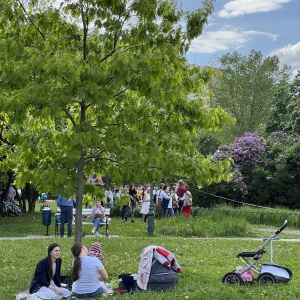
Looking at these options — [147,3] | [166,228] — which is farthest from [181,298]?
[166,228]

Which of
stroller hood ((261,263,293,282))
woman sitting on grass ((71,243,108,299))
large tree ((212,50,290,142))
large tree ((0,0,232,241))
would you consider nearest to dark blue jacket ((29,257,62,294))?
woman sitting on grass ((71,243,108,299))

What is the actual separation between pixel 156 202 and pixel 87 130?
56.0 feet

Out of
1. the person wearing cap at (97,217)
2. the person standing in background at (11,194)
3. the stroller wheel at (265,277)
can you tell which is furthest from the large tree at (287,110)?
the stroller wheel at (265,277)

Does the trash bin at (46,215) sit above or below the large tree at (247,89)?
below

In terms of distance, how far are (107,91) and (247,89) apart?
1902 inches

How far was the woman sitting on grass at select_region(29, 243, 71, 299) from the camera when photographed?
886cm

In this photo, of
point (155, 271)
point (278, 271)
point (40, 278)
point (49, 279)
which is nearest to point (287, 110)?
point (278, 271)

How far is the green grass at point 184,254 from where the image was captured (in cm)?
915

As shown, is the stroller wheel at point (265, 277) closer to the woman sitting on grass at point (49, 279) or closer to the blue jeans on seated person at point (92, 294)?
the blue jeans on seated person at point (92, 294)

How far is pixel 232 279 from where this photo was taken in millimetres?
9930

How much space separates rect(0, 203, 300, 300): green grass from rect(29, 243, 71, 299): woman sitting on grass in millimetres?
516

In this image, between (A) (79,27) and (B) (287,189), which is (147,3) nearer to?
(A) (79,27)

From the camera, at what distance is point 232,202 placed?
100 feet

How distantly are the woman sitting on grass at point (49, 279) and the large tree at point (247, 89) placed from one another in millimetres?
46746
